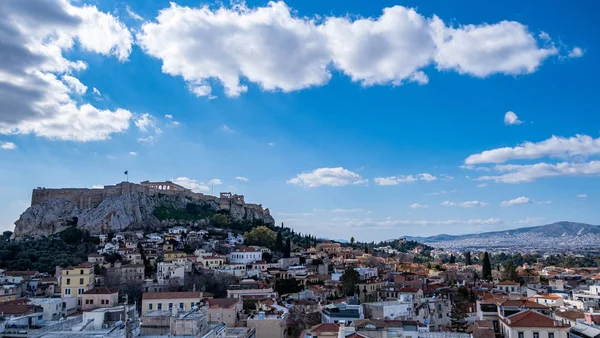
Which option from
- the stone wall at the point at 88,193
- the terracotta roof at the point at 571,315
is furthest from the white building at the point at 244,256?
the terracotta roof at the point at 571,315

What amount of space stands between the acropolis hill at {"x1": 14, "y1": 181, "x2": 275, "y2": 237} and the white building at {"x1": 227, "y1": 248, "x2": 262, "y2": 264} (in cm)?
2873

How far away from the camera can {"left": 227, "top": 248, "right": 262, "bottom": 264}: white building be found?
208ft

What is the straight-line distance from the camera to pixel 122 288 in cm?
4544

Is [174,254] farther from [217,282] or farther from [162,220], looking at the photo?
[162,220]

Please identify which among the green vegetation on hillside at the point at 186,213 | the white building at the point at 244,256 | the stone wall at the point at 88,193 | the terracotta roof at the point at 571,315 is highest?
the stone wall at the point at 88,193

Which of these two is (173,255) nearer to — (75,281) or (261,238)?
(75,281)

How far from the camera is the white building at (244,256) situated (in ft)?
208

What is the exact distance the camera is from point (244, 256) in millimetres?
64625

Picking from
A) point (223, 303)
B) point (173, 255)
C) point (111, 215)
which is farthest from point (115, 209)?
point (223, 303)

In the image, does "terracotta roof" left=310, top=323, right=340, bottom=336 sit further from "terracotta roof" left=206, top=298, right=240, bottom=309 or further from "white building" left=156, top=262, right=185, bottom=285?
"white building" left=156, top=262, right=185, bottom=285

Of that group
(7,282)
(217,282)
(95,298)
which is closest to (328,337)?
(95,298)

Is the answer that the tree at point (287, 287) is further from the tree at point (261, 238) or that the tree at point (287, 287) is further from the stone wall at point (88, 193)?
the stone wall at point (88, 193)

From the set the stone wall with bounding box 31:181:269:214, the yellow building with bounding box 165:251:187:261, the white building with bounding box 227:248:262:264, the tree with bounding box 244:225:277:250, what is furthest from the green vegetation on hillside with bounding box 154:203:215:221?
the yellow building with bounding box 165:251:187:261

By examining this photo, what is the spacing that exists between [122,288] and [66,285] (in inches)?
205
